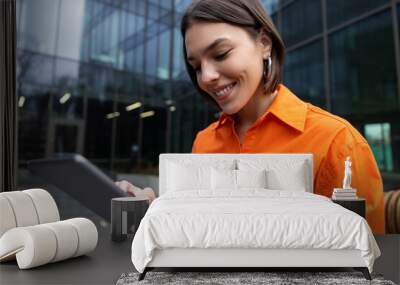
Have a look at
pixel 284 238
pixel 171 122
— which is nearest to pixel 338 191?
pixel 284 238

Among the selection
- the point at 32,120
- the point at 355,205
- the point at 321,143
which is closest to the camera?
the point at 355,205

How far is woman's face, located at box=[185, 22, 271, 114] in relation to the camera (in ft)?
9.98

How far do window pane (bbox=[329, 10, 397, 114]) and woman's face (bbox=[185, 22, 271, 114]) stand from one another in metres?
2.55

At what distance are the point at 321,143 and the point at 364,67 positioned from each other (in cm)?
281

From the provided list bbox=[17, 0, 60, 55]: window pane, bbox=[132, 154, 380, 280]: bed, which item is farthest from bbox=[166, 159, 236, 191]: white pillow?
bbox=[17, 0, 60, 55]: window pane

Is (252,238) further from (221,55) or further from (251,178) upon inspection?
(221,55)

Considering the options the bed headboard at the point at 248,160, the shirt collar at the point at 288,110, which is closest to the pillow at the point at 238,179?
the bed headboard at the point at 248,160

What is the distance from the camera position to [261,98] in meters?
3.28

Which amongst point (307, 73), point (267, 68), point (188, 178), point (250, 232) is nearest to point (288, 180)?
point (188, 178)

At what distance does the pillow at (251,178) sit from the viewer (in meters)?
3.12

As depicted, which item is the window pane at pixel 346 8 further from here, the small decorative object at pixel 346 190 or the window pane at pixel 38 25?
the window pane at pixel 38 25

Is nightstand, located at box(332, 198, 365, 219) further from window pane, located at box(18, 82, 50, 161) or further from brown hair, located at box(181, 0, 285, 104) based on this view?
window pane, located at box(18, 82, 50, 161)

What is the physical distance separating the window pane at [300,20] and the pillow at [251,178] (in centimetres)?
355

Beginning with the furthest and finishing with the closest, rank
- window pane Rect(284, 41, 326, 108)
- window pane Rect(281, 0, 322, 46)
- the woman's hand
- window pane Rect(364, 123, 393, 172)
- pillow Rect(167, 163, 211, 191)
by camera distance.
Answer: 1. window pane Rect(281, 0, 322, 46)
2. window pane Rect(284, 41, 326, 108)
3. window pane Rect(364, 123, 393, 172)
4. the woman's hand
5. pillow Rect(167, 163, 211, 191)
